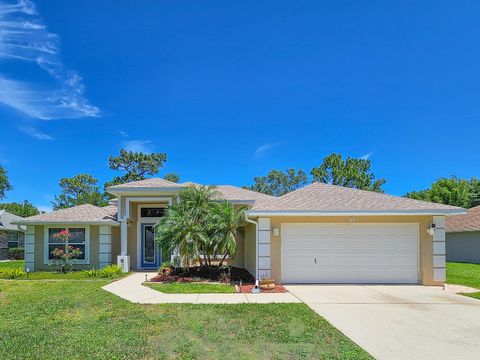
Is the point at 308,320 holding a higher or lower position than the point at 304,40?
lower

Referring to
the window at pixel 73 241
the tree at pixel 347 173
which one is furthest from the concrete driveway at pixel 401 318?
the tree at pixel 347 173

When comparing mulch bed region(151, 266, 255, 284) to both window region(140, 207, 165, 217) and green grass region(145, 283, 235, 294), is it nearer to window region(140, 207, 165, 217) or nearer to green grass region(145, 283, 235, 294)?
green grass region(145, 283, 235, 294)

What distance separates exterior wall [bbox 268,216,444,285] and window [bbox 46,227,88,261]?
9.82 metres

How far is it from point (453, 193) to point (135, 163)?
34.3 meters

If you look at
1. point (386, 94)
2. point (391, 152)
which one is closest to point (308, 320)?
point (386, 94)

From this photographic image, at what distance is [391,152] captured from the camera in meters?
30.5

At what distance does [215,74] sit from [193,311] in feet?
39.6

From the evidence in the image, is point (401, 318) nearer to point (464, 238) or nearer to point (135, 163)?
point (464, 238)

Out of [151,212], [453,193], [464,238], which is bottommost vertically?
[464,238]

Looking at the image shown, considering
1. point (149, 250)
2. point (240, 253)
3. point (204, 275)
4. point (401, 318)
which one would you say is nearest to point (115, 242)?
point (149, 250)

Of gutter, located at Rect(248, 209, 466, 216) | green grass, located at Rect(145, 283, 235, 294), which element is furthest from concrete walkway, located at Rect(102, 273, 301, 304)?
gutter, located at Rect(248, 209, 466, 216)

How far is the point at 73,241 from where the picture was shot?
1764cm

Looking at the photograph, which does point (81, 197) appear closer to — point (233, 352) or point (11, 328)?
point (11, 328)

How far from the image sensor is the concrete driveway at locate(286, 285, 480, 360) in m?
5.68
